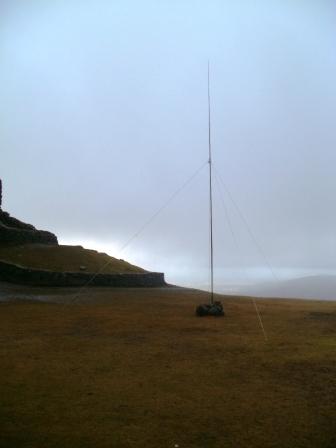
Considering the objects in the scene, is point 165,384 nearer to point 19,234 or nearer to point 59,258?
point 59,258

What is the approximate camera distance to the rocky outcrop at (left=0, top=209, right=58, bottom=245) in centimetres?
2664

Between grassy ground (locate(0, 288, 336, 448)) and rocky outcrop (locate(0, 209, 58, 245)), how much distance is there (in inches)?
591

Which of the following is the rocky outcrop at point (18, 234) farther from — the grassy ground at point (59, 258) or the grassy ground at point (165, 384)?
the grassy ground at point (165, 384)

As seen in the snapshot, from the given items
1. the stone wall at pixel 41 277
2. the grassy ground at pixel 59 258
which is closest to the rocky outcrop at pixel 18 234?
the grassy ground at pixel 59 258

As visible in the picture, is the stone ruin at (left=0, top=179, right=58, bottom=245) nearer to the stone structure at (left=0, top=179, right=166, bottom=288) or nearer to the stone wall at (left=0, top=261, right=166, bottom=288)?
the stone structure at (left=0, top=179, right=166, bottom=288)

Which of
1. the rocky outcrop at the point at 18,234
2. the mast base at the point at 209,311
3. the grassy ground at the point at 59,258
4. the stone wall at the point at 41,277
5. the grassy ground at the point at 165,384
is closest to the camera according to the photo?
the grassy ground at the point at 165,384

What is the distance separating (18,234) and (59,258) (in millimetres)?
3817

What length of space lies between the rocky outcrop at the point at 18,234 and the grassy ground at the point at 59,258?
0.66 meters

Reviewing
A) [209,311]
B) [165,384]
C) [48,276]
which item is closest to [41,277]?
[48,276]

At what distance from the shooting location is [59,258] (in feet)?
83.8

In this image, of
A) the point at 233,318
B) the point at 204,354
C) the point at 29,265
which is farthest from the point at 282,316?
the point at 29,265

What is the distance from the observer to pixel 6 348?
9.01 m

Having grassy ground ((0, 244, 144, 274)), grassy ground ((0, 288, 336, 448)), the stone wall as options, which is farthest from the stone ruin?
grassy ground ((0, 288, 336, 448))

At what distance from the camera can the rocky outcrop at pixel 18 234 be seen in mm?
26641
